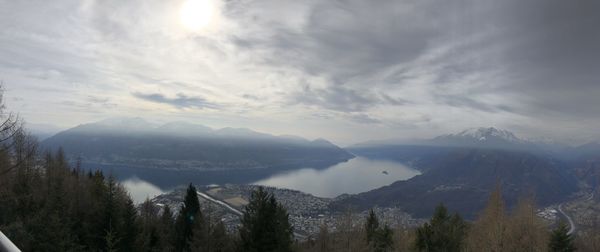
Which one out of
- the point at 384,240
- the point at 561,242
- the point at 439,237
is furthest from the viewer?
the point at 384,240

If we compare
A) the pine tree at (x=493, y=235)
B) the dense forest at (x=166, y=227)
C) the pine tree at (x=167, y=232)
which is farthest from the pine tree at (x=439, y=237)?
the pine tree at (x=167, y=232)

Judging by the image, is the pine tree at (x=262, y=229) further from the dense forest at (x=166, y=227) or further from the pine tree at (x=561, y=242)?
the pine tree at (x=561, y=242)

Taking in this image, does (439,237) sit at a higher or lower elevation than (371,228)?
higher

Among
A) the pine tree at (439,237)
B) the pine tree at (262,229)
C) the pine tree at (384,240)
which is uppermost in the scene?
the pine tree at (262,229)

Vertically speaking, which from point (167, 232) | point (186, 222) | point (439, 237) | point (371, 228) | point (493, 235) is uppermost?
point (493, 235)

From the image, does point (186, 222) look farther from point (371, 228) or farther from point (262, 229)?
point (371, 228)

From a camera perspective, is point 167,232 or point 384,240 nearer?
point 167,232

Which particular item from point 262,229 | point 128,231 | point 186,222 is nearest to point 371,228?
point 262,229

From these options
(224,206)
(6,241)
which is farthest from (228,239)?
(224,206)

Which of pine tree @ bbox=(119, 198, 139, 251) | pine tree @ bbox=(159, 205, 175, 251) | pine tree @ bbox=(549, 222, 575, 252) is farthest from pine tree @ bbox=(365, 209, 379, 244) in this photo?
pine tree @ bbox=(119, 198, 139, 251)
